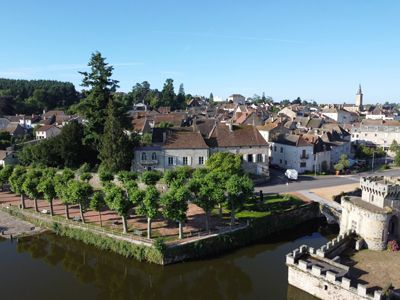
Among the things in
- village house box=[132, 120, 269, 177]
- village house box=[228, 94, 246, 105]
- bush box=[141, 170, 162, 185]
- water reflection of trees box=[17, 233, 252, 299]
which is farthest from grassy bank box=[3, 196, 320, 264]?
village house box=[228, 94, 246, 105]

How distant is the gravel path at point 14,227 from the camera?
34.4 metres

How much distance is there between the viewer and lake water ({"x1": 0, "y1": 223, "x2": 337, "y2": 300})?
81.4 feet

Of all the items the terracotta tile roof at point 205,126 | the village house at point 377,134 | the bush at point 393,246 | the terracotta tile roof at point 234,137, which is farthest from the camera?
the village house at point 377,134

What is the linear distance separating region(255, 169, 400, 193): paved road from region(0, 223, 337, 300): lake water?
13.8 meters

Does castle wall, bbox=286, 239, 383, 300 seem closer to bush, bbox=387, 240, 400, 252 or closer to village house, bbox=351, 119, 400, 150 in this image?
bush, bbox=387, 240, 400, 252

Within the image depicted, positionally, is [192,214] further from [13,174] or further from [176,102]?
[176,102]

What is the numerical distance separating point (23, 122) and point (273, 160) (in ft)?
251

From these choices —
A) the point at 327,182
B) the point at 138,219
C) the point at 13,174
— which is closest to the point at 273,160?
the point at 327,182

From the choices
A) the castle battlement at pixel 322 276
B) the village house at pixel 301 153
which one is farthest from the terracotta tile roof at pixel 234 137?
the castle battlement at pixel 322 276

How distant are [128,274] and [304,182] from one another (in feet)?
102

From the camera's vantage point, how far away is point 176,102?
13500 cm

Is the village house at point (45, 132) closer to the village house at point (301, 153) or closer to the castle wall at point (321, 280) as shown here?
the village house at point (301, 153)

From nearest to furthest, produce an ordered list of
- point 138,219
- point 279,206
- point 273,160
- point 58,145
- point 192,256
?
point 192,256 < point 138,219 < point 279,206 < point 58,145 < point 273,160

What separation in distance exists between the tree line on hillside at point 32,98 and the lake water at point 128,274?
332 ft
